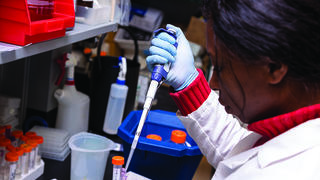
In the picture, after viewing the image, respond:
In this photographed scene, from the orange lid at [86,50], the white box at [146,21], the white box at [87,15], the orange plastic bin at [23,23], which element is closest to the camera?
the orange plastic bin at [23,23]

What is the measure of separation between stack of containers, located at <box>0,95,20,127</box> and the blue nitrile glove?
2.50 ft

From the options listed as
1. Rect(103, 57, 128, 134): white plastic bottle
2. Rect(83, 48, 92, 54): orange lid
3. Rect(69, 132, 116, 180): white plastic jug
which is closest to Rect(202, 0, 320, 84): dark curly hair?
Rect(69, 132, 116, 180): white plastic jug

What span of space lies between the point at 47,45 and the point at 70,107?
26.4 inches

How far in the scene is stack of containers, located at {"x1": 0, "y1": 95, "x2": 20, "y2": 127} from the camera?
1.57m

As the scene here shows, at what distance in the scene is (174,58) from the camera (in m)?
1.22

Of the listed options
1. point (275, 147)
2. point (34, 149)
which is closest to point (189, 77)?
point (275, 147)

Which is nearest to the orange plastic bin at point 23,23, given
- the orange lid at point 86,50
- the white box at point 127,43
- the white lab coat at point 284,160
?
the white lab coat at point 284,160

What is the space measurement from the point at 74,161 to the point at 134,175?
24 cm

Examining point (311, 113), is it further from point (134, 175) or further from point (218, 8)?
point (134, 175)

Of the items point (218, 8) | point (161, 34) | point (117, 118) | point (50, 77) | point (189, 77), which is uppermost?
point (218, 8)

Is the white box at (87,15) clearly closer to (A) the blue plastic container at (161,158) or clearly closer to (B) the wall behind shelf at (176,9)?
(A) the blue plastic container at (161,158)

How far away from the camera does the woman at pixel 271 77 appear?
0.72 m

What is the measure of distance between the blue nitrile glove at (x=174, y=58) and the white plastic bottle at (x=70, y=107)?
65 centimetres

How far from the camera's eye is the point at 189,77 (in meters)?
1.26
